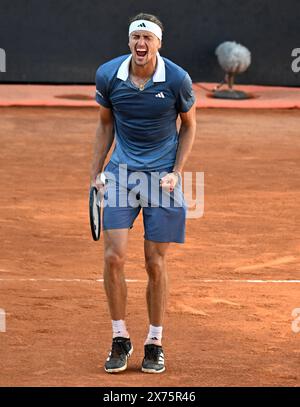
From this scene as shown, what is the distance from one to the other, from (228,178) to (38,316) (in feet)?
19.6

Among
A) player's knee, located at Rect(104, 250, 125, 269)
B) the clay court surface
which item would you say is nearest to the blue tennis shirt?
player's knee, located at Rect(104, 250, 125, 269)

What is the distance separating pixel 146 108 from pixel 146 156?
0.31 metres

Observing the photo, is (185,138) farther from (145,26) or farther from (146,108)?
(145,26)

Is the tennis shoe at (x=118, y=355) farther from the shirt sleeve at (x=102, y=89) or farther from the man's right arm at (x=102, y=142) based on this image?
the shirt sleeve at (x=102, y=89)

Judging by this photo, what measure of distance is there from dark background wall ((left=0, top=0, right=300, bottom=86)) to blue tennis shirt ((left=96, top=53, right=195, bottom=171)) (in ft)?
46.0

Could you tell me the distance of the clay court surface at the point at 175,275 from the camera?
7.46 metres

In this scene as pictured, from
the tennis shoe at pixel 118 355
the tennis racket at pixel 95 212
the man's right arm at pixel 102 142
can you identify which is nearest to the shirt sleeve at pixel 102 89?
the man's right arm at pixel 102 142

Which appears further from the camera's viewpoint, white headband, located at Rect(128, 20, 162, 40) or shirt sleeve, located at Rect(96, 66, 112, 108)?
shirt sleeve, located at Rect(96, 66, 112, 108)

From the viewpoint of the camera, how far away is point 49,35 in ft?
69.5

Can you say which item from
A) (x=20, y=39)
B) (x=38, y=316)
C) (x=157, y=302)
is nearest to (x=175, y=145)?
(x=157, y=302)

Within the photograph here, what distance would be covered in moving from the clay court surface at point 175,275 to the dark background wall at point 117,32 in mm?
5036

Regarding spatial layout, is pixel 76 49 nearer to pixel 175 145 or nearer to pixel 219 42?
pixel 219 42

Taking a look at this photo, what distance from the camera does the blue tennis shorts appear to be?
7.29 m

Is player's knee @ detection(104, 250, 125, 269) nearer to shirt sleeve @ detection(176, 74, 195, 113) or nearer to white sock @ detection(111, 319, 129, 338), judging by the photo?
white sock @ detection(111, 319, 129, 338)
